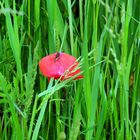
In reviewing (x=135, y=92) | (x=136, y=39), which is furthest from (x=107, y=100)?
(x=136, y=39)

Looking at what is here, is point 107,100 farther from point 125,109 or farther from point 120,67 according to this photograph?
point 120,67

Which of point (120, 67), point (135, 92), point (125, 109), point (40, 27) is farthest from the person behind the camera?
point (40, 27)

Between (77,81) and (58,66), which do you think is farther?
(77,81)
